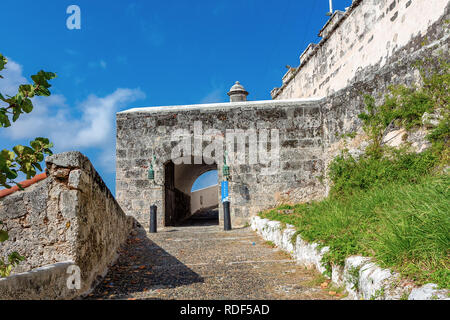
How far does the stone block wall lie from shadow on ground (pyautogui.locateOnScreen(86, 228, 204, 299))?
5517mm

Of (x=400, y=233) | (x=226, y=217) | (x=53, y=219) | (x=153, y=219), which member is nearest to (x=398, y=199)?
(x=400, y=233)

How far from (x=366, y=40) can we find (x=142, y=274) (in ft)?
28.0

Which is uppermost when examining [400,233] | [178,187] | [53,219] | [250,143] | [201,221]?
[250,143]

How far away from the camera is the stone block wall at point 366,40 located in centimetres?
738

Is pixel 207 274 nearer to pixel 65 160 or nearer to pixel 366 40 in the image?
pixel 65 160

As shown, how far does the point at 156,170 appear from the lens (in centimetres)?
965

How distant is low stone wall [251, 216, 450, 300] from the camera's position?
2.07 meters

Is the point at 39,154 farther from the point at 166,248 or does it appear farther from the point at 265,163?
the point at 265,163

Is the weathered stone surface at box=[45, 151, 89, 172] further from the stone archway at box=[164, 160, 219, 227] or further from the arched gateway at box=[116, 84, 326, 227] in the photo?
the stone archway at box=[164, 160, 219, 227]

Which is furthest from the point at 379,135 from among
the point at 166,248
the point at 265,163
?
the point at 166,248

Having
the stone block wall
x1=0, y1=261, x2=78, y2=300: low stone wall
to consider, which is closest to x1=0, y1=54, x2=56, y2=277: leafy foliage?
x1=0, y1=261, x2=78, y2=300: low stone wall

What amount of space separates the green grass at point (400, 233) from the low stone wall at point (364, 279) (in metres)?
0.07

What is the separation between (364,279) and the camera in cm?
267
